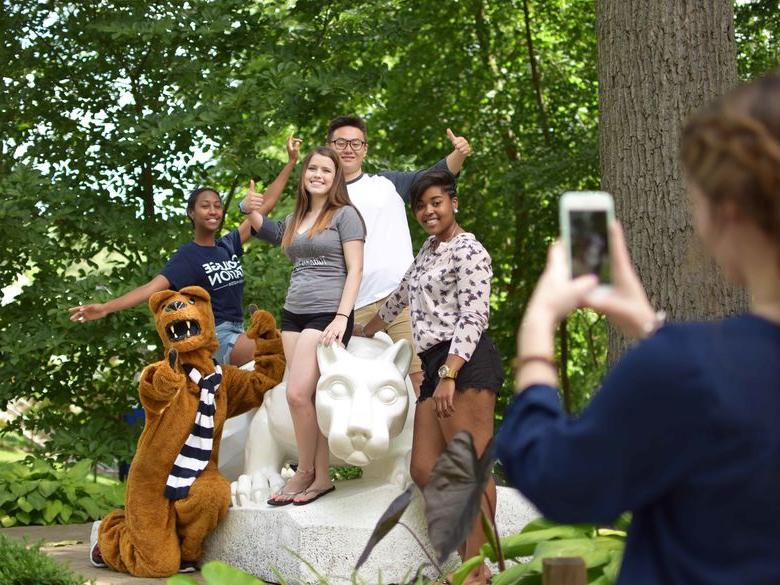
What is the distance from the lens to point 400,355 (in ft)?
17.9

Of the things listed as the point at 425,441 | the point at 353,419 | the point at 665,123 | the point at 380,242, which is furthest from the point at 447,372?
the point at 665,123

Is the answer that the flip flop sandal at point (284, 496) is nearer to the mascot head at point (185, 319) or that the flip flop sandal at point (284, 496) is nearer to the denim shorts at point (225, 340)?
the mascot head at point (185, 319)

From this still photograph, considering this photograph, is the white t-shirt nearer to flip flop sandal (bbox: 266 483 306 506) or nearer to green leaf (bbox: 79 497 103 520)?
flip flop sandal (bbox: 266 483 306 506)

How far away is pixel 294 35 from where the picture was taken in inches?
388

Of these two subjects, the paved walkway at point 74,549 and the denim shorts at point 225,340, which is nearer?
the paved walkway at point 74,549

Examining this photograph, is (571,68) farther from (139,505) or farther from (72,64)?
(139,505)

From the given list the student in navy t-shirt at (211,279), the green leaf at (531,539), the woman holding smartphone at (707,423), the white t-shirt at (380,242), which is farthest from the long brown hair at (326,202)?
the woman holding smartphone at (707,423)

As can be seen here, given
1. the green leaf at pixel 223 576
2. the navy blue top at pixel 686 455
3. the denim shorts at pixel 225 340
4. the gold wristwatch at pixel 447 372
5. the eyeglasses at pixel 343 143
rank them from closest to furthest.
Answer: the navy blue top at pixel 686 455 < the green leaf at pixel 223 576 < the gold wristwatch at pixel 447 372 < the eyeglasses at pixel 343 143 < the denim shorts at pixel 225 340

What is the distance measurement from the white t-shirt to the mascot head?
765 millimetres

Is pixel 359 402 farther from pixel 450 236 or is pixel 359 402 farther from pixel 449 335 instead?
pixel 450 236

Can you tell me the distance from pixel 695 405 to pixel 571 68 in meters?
12.7

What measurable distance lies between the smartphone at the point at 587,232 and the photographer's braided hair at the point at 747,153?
0.18 metres

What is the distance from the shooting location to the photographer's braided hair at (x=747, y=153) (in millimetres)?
1453

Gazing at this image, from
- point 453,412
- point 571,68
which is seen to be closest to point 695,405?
point 453,412
